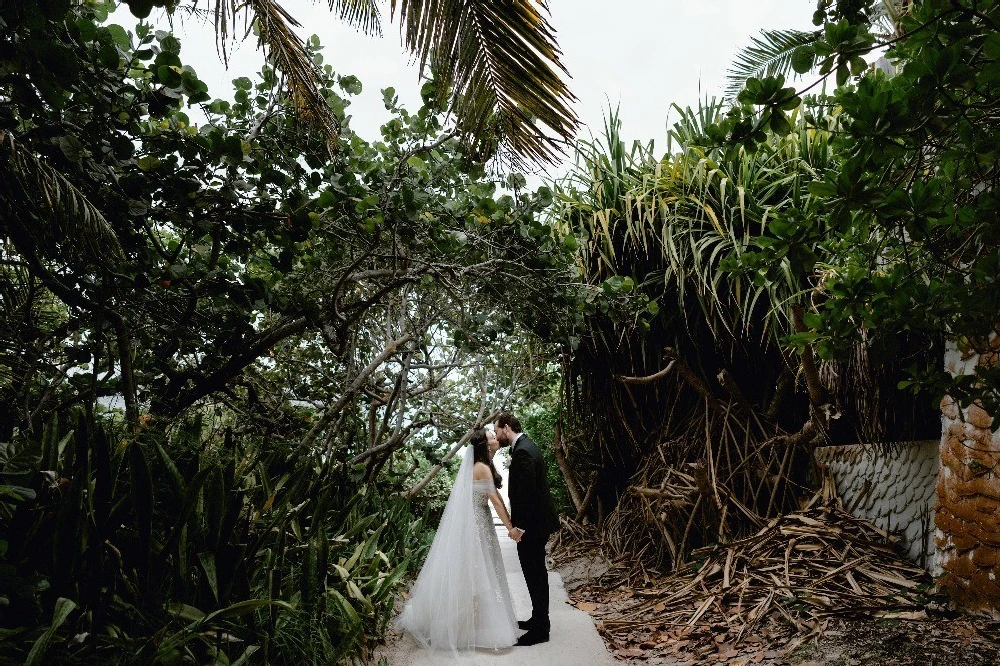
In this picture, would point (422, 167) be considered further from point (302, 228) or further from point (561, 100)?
point (561, 100)

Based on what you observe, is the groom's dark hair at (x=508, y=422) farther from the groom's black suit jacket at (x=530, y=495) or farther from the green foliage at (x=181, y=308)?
the green foliage at (x=181, y=308)

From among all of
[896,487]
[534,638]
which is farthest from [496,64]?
[896,487]

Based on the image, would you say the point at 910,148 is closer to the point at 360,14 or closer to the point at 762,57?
the point at 360,14

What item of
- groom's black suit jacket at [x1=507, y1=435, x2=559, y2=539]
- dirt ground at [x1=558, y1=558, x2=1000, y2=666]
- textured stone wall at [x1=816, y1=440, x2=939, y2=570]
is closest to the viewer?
dirt ground at [x1=558, y1=558, x2=1000, y2=666]

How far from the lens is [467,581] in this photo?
180 inches

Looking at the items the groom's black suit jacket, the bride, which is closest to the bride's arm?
the bride

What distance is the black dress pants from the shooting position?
4.53 m

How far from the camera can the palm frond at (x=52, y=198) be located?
2.11m

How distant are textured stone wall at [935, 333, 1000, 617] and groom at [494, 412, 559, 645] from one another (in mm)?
2375

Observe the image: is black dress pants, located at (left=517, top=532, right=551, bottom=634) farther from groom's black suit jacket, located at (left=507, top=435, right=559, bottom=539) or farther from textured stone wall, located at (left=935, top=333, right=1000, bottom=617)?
textured stone wall, located at (left=935, top=333, right=1000, bottom=617)

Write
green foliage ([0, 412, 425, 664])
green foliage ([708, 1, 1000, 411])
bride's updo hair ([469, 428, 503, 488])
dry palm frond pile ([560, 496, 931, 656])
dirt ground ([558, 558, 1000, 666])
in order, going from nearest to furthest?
green foliage ([708, 1, 1000, 411]), green foliage ([0, 412, 425, 664]), dirt ground ([558, 558, 1000, 666]), dry palm frond pile ([560, 496, 931, 656]), bride's updo hair ([469, 428, 503, 488])

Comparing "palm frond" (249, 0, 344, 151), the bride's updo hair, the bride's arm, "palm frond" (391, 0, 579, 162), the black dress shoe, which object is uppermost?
"palm frond" (249, 0, 344, 151)

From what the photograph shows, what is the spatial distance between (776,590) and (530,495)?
5.61ft

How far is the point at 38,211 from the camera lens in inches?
93.4
